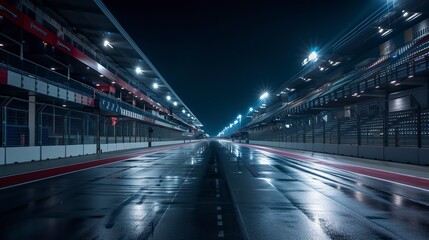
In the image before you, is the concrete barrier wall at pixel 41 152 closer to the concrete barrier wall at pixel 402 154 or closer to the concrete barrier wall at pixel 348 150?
the concrete barrier wall at pixel 348 150

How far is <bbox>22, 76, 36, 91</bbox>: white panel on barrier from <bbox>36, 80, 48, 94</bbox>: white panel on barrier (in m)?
0.35

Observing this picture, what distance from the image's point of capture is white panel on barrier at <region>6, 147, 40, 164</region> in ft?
65.8

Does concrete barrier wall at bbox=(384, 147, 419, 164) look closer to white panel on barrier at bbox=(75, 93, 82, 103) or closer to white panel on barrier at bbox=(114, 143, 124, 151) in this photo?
white panel on barrier at bbox=(75, 93, 82, 103)

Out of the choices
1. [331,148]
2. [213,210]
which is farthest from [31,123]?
[331,148]

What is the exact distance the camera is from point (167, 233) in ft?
20.3

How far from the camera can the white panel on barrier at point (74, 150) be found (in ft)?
92.1

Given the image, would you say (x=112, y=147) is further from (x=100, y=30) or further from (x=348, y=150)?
(x=348, y=150)

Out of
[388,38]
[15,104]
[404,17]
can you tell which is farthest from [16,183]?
[388,38]

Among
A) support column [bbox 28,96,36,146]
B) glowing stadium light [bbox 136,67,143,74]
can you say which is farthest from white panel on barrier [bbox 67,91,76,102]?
glowing stadium light [bbox 136,67,143,74]

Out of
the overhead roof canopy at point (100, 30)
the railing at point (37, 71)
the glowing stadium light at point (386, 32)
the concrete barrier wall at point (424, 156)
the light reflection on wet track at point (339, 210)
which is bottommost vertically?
the light reflection on wet track at point (339, 210)

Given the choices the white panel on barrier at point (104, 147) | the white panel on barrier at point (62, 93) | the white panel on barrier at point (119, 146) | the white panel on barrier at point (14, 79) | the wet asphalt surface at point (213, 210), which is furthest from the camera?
the white panel on barrier at point (119, 146)

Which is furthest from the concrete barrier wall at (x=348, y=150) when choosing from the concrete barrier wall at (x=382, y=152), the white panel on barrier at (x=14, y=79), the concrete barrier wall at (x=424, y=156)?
the white panel on barrier at (x=14, y=79)

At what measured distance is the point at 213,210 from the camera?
8.12m

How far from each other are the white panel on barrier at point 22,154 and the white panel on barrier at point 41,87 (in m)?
3.93
